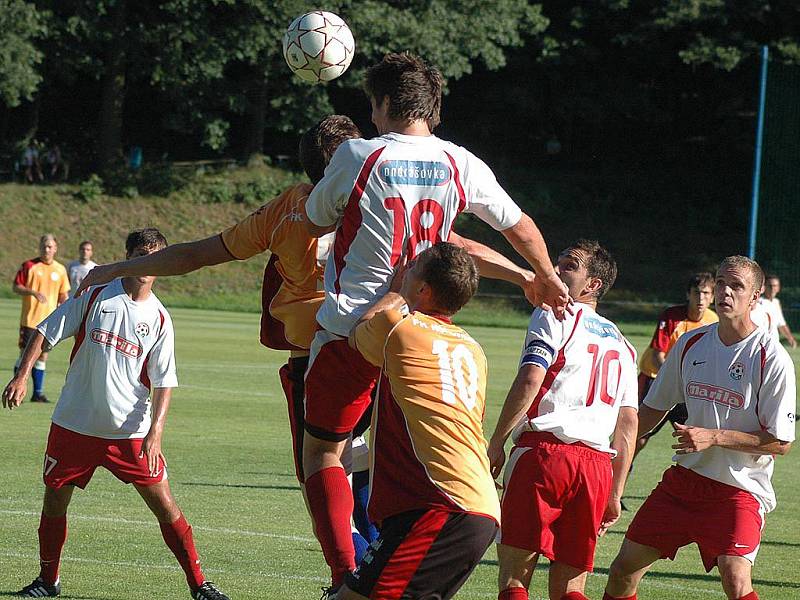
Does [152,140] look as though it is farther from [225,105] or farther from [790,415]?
[790,415]

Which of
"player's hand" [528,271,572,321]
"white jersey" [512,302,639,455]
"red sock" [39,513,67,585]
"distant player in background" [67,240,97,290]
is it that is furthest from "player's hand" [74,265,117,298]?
"distant player in background" [67,240,97,290]

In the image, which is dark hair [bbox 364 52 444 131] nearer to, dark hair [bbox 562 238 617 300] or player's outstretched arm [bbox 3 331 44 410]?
dark hair [bbox 562 238 617 300]

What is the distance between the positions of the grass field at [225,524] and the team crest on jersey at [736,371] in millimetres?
1978

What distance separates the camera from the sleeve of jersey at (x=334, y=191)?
17.2ft

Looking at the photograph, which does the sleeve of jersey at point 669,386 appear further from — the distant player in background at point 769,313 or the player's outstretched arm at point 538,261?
the distant player in background at point 769,313

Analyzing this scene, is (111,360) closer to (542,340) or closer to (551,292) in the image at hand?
(542,340)

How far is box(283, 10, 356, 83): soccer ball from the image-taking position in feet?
23.2

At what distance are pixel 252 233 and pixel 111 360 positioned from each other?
79.6 inches

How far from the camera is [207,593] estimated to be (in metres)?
6.92

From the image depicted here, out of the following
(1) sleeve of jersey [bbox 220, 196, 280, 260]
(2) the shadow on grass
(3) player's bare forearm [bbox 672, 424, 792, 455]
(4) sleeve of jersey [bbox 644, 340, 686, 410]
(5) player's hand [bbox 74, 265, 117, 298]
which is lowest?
(2) the shadow on grass

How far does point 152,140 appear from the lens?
175 feet

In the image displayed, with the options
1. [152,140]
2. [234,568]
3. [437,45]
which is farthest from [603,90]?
[234,568]

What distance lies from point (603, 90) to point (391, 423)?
49.4m

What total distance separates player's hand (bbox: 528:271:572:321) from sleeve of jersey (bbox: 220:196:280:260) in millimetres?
1267
